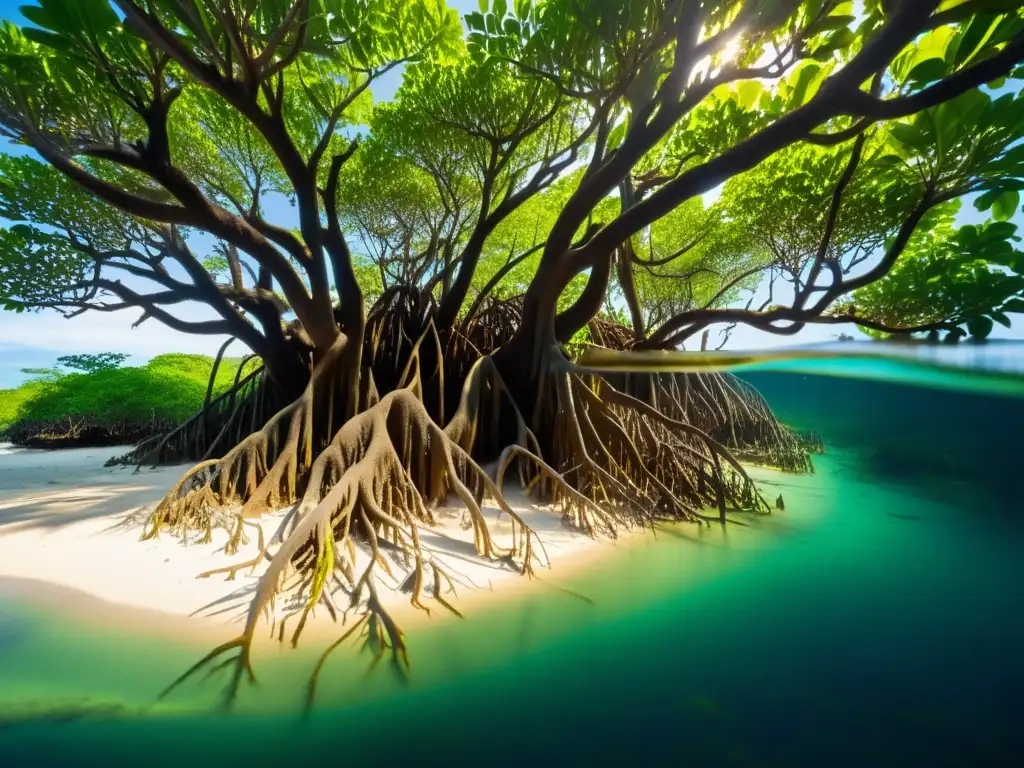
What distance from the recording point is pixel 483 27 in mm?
3039

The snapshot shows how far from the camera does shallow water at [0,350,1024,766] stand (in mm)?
918

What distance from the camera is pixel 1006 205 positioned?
9.30ft

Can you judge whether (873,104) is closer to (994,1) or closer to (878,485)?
(994,1)

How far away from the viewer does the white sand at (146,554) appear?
152 cm

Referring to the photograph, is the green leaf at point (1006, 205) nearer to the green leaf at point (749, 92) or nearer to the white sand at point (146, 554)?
the green leaf at point (749, 92)

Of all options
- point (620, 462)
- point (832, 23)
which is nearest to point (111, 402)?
point (620, 462)

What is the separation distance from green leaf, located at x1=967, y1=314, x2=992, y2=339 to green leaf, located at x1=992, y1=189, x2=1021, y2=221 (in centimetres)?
69

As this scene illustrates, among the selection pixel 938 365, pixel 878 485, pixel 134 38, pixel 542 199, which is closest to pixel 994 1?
pixel 938 365

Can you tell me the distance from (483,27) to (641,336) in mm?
3420

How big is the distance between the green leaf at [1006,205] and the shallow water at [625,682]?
243cm

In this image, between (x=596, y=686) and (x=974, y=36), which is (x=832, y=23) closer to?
(x=974, y=36)

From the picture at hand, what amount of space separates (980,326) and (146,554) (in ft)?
17.8

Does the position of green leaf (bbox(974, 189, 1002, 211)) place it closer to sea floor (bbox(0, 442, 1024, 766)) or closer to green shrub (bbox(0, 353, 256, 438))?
sea floor (bbox(0, 442, 1024, 766))

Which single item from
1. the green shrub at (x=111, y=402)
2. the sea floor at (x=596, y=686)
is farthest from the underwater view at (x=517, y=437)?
the green shrub at (x=111, y=402)
